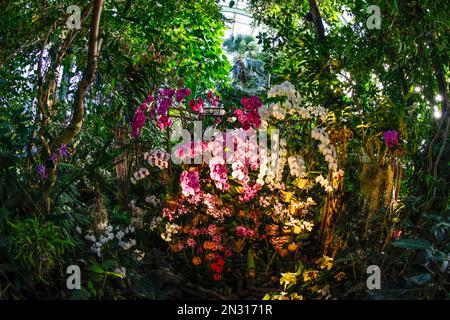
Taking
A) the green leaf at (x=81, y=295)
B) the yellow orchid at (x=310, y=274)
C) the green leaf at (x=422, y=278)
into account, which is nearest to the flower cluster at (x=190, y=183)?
the yellow orchid at (x=310, y=274)

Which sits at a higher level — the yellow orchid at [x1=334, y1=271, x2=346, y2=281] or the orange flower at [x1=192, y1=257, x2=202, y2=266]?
the orange flower at [x1=192, y1=257, x2=202, y2=266]

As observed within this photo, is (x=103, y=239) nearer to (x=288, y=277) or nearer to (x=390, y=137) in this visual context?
(x=288, y=277)

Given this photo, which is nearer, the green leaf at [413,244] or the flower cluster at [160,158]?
the green leaf at [413,244]

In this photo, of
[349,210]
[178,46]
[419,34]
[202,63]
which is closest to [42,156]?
[349,210]

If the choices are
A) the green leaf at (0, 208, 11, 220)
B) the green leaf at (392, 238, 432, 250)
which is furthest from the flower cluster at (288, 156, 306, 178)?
the green leaf at (0, 208, 11, 220)

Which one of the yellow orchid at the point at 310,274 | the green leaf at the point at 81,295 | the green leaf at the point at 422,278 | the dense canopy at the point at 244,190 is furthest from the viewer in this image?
the yellow orchid at the point at 310,274

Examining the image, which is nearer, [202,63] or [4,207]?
[4,207]

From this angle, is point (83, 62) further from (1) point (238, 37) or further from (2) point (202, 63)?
(1) point (238, 37)

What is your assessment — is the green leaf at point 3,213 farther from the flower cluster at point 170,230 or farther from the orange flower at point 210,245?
the orange flower at point 210,245

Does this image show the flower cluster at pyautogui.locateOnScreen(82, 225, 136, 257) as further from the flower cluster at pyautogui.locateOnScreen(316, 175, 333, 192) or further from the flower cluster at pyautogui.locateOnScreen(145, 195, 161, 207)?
the flower cluster at pyautogui.locateOnScreen(316, 175, 333, 192)

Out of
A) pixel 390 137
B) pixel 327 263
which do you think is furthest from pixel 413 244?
pixel 390 137

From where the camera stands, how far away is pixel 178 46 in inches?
216
